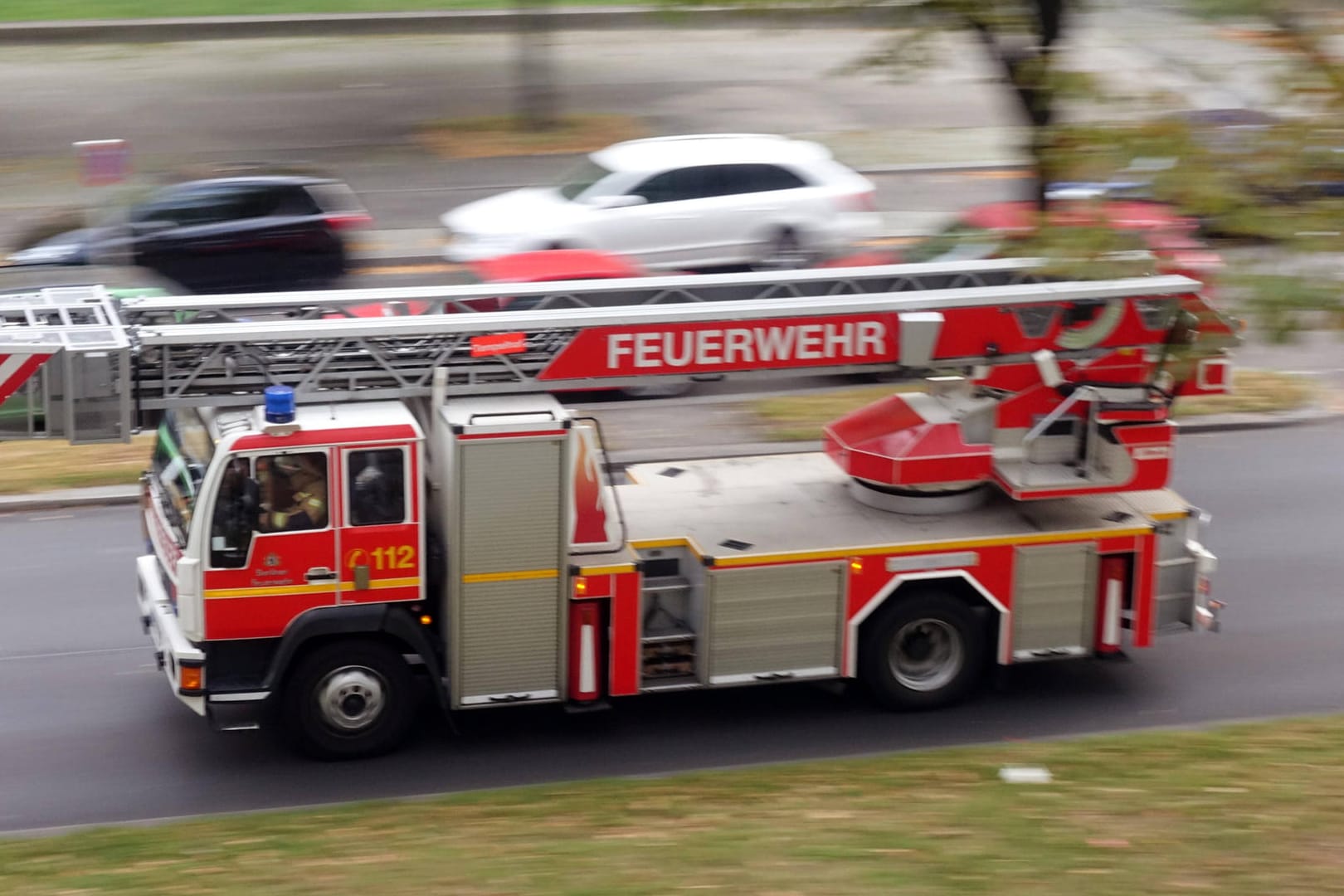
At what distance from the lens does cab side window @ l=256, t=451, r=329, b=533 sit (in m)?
8.81

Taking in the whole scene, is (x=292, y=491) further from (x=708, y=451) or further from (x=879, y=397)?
(x=879, y=397)

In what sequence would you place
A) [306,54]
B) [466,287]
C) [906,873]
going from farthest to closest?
[306,54], [466,287], [906,873]

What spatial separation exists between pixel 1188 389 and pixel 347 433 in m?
5.32

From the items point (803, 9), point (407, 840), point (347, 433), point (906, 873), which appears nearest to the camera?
point (906, 873)

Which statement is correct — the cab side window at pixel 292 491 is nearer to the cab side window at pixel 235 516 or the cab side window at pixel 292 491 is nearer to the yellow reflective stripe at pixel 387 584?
the cab side window at pixel 235 516

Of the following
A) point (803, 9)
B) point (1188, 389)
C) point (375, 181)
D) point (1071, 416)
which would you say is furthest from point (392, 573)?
point (375, 181)

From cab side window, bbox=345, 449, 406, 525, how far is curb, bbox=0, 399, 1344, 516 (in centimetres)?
360

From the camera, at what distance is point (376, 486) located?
8945mm

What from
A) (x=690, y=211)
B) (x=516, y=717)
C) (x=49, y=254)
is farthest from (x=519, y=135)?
(x=516, y=717)

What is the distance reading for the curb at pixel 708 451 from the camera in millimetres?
14109

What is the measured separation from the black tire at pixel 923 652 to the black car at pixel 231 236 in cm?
1121

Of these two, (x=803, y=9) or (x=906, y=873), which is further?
(x=803, y=9)

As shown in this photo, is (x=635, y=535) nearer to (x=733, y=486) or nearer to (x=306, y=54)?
(x=733, y=486)

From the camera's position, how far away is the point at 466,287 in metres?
9.65
